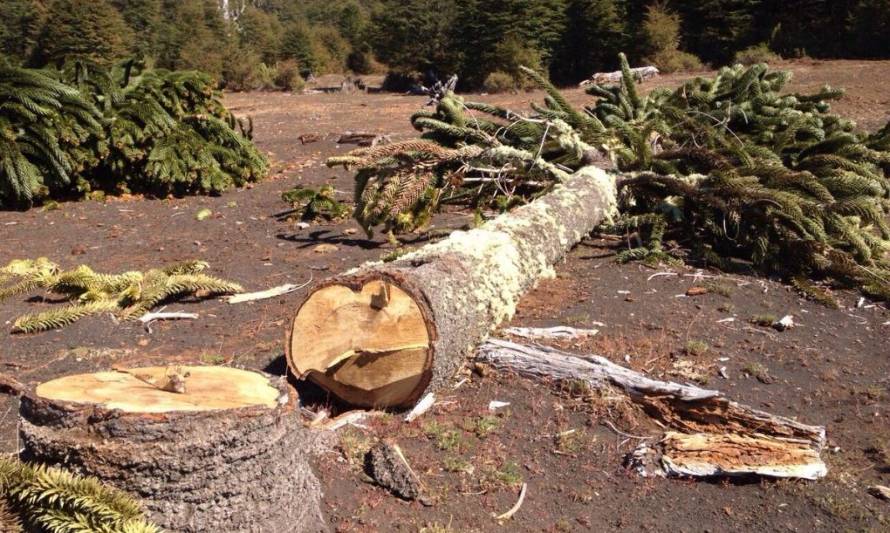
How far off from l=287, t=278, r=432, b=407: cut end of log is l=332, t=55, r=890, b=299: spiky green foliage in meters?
2.81

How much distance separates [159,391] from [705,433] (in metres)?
2.38

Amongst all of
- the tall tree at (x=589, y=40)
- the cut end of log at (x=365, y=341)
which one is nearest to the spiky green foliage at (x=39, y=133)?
the cut end of log at (x=365, y=341)

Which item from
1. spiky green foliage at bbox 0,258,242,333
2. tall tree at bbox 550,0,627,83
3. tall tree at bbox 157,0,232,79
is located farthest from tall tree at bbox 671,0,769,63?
spiky green foliage at bbox 0,258,242,333

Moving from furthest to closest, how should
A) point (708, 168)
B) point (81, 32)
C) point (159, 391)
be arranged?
point (81, 32), point (708, 168), point (159, 391)

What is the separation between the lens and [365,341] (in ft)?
11.7

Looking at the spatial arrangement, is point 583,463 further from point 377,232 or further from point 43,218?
point 43,218

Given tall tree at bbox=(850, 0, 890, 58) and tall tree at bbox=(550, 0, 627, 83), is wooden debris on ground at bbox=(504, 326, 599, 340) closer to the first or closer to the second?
tall tree at bbox=(850, 0, 890, 58)

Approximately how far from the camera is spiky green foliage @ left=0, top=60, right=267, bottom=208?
8484 millimetres

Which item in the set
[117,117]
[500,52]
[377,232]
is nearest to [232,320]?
[377,232]

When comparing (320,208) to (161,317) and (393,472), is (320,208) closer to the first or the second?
(161,317)

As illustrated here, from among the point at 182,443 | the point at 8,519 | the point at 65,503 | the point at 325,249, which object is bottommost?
the point at 325,249

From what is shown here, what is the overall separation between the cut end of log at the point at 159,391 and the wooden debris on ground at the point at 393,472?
2.28ft

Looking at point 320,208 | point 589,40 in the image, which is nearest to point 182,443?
point 320,208

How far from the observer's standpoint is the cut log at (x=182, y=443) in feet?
7.79
